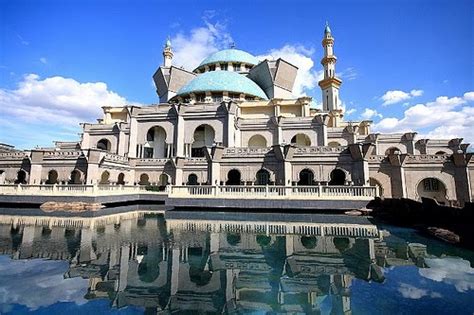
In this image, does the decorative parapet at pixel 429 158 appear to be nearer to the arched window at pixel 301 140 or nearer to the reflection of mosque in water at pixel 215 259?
the arched window at pixel 301 140

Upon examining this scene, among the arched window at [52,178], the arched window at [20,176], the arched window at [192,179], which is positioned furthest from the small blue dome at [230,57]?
the arched window at [20,176]

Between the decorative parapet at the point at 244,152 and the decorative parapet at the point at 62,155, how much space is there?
46.8ft

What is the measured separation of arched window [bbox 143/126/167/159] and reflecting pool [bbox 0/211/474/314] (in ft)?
67.7

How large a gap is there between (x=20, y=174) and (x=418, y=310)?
34.1 m

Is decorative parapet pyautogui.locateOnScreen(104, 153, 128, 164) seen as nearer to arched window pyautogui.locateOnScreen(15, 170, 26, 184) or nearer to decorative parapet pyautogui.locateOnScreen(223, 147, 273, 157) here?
arched window pyautogui.locateOnScreen(15, 170, 26, 184)

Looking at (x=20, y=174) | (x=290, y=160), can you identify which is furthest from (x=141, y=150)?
(x=290, y=160)

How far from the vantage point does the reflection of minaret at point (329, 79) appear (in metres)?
37.3

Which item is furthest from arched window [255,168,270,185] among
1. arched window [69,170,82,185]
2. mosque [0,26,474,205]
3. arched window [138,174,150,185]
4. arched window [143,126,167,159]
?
arched window [69,170,82,185]

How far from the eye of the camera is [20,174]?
27469 millimetres

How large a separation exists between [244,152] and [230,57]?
25473 millimetres

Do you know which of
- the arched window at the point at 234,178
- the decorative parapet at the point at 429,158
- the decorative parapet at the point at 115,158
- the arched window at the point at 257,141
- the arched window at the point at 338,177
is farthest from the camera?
the arched window at the point at 257,141

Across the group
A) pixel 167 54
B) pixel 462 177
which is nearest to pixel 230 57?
pixel 167 54

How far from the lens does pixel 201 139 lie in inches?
1276

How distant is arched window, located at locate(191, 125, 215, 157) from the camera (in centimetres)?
3177
